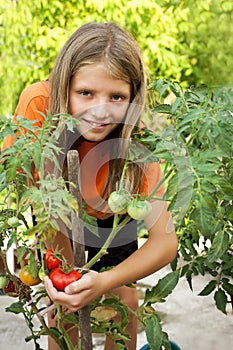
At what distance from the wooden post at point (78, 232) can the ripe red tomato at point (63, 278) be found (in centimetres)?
4

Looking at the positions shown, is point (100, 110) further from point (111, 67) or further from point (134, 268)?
point (134, 268)

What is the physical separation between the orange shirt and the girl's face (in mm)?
117

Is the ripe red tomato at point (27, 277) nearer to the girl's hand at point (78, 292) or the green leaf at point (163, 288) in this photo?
the girl's hand at point (78, 292)

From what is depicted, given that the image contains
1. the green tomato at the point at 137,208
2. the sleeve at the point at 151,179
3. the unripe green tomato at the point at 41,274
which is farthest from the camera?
the sleeve at the point at 151,179

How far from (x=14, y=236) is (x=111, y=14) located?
3036 mm

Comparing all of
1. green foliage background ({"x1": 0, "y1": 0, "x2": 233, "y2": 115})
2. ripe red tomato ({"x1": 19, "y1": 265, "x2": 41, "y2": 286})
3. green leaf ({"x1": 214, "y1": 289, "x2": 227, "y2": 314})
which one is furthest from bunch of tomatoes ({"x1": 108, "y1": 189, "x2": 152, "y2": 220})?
green foliage background ({"x1": 0, "y1": 0, "x2": 233, "y2": 115})

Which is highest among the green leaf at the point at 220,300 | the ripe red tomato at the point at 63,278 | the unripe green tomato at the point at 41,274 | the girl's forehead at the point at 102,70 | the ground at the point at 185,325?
the girl's forehead at the point at 102,70

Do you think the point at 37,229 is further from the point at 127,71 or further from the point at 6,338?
the point at 6,338

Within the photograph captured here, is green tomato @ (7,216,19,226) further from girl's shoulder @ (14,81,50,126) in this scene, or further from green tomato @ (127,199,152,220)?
girl's shoulder @ (14,81,50,126)

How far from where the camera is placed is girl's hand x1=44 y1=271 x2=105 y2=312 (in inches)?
55.0

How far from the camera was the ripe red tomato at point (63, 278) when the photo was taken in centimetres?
141

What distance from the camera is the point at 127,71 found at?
67.5 inches

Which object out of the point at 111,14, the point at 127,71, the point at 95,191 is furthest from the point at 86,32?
the point at 111,14

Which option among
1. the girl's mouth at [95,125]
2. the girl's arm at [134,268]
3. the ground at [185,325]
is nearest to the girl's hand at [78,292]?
the girl's arm at [134,268]
